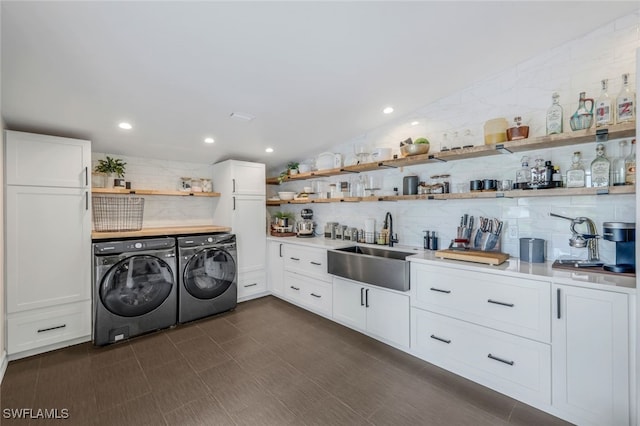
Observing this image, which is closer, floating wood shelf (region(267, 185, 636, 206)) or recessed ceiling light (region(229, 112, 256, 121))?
floating wood shelf (region(267, 185, 636, 206))

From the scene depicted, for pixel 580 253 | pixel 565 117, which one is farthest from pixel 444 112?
pixel 580 253

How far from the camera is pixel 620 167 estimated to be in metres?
1.75

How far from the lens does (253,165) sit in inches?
152

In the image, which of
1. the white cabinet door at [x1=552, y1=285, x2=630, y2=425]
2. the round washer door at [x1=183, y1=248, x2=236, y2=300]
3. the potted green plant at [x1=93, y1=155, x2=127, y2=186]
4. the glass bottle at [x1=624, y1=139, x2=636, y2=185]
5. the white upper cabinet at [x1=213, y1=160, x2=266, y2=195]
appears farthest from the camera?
the white upper cabinet at [x1=213, y1=160, x2=266, y2=195]

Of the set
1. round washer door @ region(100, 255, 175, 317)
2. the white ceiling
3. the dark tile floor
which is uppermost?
the white ceiling

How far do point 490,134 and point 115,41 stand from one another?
273 cm

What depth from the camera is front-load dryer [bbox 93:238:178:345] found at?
2535mm

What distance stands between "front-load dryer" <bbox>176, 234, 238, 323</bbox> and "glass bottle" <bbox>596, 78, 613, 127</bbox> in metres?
3.52

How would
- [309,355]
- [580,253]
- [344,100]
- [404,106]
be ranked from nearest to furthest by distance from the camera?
[580,253] < [309,355] < [344,100] < [404,106]

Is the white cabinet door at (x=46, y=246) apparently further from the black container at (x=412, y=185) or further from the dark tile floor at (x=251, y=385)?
the black container at (x=412, y=185)

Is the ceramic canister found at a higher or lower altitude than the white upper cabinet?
lower

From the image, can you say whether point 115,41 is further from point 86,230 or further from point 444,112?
point 444,112

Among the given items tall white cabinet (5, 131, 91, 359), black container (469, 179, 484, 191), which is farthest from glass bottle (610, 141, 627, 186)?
tall white cabinet (5, 131, 91, 359)

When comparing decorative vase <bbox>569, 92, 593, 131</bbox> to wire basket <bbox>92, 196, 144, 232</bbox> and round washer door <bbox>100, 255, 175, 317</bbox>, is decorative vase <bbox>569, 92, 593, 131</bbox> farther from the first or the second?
wire basket <bbox>92, 196, 144, 232</bbox>
